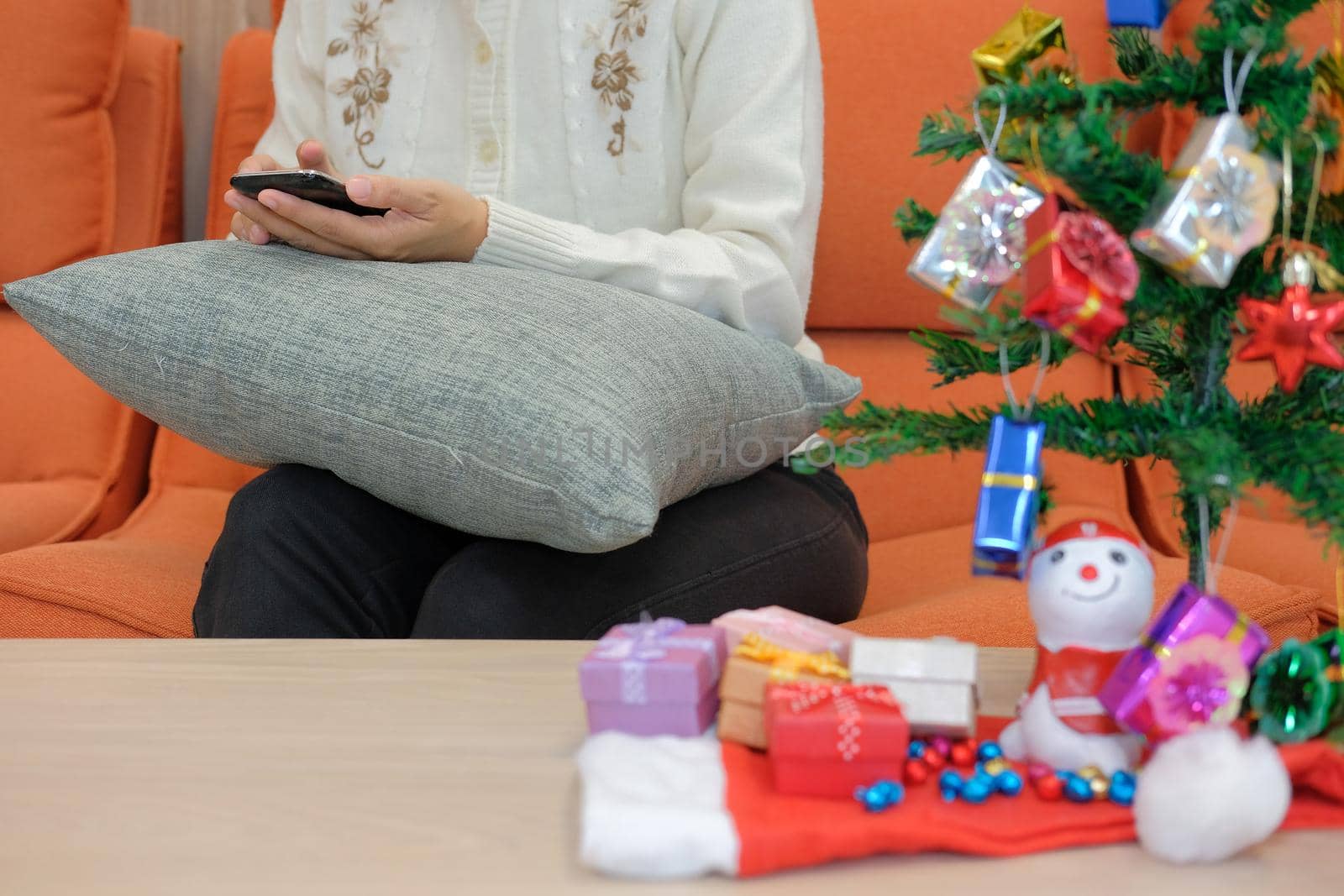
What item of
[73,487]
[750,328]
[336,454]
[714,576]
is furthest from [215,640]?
[73,487]

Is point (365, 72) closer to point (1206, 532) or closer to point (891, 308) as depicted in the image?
point (891, 308)

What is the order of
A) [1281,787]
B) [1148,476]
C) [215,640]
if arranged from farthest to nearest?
1. [1148,476]
2. [215,640]
3. [1281,787]

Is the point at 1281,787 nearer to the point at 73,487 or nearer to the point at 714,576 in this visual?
the point at 714,576

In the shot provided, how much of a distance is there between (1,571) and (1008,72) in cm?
84

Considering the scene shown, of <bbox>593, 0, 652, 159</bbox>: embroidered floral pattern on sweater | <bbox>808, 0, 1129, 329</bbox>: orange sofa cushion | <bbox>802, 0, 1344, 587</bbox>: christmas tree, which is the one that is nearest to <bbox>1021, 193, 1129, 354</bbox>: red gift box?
<bbox>802, 0, 1344, 587</bbox>: christmas tree

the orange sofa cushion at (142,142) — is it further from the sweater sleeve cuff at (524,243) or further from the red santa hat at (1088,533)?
the red santa hat at (1088,533)

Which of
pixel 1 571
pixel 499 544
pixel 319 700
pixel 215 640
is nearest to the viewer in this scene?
pixel 319 700

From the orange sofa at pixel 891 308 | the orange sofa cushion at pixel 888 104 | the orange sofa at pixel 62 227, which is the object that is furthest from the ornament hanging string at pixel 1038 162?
the orange sofa at pixel 62 227

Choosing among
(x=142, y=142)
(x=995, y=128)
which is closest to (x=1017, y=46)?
(x=995, y=128)

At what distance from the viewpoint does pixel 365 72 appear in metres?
1.12

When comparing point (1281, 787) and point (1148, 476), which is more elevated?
point (1281, 787)

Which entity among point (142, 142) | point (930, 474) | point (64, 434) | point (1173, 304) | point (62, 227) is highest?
point (1173, 304)

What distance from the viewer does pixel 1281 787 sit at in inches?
14.5

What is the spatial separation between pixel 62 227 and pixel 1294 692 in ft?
4.80
